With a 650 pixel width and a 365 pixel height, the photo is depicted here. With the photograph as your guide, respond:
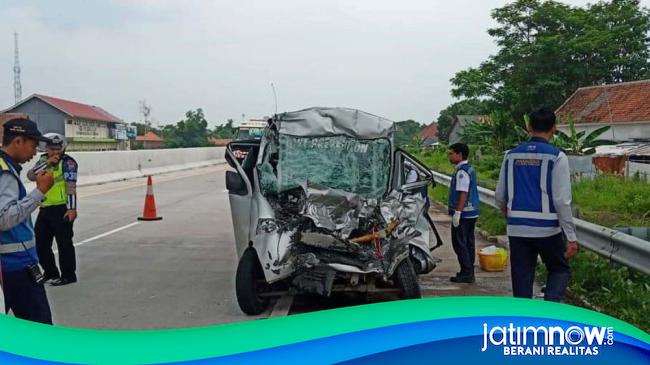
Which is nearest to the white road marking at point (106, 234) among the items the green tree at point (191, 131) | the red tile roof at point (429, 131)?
the green tree at point (191, 131)

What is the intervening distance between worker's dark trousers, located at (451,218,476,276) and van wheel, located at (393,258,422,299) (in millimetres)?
1428

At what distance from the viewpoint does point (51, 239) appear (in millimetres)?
7793

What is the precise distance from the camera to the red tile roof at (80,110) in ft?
213

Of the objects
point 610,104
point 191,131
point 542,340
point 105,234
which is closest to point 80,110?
point 191,131

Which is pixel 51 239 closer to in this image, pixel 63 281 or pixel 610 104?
pixel 63 281

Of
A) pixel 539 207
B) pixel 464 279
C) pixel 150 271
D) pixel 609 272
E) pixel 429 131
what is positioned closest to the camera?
pixel 539 207

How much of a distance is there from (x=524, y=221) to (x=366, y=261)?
1774 mm

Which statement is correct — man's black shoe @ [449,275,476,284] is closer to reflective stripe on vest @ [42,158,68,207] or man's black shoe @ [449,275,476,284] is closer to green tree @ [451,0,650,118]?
reflective stripe on vest @ [42,158,68,207]

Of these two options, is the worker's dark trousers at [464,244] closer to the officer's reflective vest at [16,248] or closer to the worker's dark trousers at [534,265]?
the worker's dark trousers at [534,265]

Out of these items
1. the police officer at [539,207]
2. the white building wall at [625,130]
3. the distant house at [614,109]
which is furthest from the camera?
the distant house at [614,109]

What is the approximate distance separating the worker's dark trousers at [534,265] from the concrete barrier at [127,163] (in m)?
16.3

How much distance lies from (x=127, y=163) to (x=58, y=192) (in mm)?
22056

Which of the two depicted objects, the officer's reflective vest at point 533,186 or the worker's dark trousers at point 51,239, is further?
the worker's dark trousers at point 51,239

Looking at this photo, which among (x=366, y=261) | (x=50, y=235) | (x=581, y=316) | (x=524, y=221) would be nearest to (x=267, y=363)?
(x=581, y=316)
